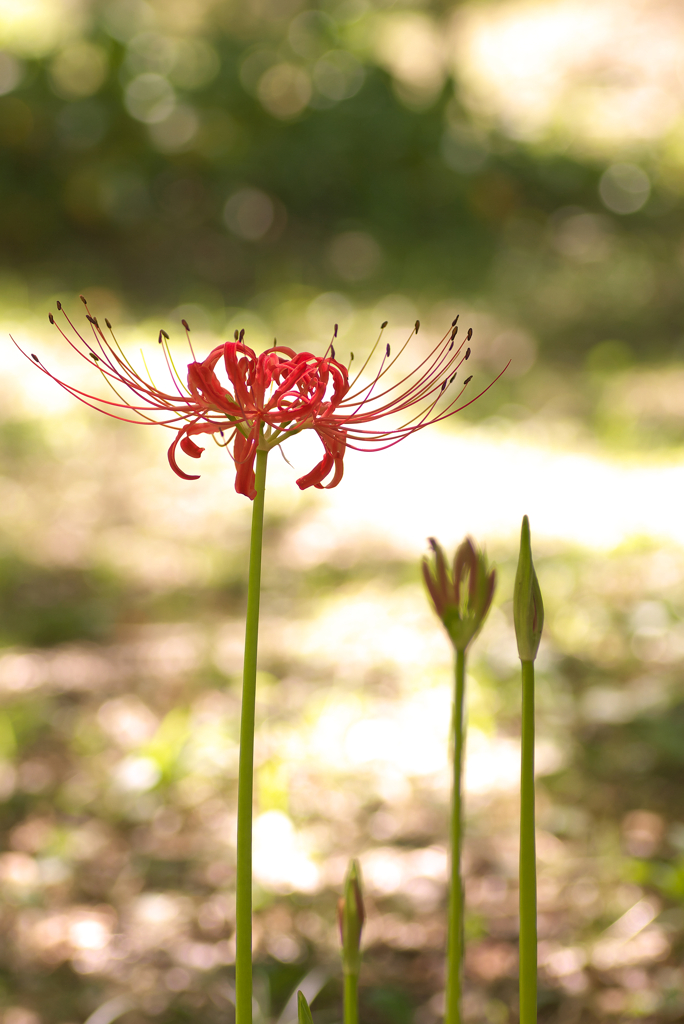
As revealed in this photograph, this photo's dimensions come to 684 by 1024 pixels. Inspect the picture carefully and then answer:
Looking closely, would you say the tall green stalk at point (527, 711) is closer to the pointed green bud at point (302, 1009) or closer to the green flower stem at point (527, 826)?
the green flower stem at point (527, 826)

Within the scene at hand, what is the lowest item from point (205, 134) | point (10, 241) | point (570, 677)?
point (570, 677)

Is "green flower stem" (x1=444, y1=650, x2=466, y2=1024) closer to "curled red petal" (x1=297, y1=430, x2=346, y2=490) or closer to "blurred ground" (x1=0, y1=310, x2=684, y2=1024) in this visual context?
"curled red petal" (x1=297, y1=430, x2=346, y2=490)

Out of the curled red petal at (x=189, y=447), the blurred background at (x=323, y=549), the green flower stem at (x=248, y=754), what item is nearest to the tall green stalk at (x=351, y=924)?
the green flower stem at (x=248, y=754)

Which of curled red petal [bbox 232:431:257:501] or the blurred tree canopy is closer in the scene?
curled red petal [bbox 232:431:257:501]

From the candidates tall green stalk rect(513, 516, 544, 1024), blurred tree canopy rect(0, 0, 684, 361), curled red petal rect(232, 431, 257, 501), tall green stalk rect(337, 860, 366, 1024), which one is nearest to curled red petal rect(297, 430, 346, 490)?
curled red petal rect(232, 431, 257, 501)

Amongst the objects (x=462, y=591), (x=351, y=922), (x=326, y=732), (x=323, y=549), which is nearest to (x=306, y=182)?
(x=323, y=549)

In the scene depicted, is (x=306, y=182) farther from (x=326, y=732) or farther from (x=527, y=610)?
(x=527, y=610)

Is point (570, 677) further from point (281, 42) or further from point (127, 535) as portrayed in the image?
point (281, 42)

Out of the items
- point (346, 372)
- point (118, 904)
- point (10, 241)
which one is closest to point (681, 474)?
point (118, 904)
